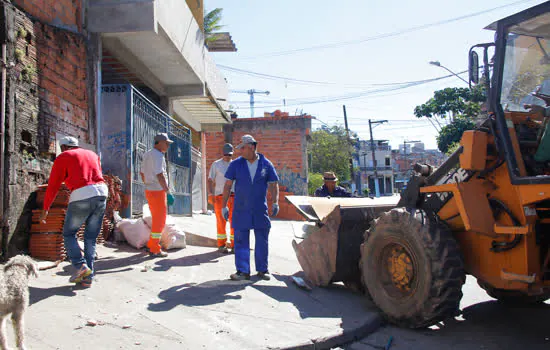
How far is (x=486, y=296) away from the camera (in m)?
5.54

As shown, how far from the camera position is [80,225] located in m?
4.71

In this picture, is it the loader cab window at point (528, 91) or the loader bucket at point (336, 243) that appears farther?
the loader bucket at point (336, 243)

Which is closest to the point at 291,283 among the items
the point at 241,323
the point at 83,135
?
the point at 241,323

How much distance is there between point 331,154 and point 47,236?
38.1m

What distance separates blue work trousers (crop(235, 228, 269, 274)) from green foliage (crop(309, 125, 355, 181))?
36.4 meters

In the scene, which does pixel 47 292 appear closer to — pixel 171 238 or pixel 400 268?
pixel 171 238

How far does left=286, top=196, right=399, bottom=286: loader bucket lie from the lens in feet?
16.9

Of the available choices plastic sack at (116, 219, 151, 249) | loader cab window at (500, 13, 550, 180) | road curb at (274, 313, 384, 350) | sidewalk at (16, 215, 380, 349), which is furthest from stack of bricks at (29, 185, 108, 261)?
loader cab window at (500, 13, 550, 180)

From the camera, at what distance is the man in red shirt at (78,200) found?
14.9 feet

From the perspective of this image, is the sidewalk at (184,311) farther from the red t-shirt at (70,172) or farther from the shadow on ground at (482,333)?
the red t-shirt at (70,172)

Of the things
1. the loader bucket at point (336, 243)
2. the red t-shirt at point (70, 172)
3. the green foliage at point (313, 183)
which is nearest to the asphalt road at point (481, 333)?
the loader bucket at point (336, 243)

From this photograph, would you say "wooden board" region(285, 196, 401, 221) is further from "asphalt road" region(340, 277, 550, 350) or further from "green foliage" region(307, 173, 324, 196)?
"green foliage" region(307, 173, 324, 196)

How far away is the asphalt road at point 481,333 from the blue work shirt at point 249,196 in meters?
2.00

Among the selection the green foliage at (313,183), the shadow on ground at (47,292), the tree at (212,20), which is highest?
the tree at (212,20)
